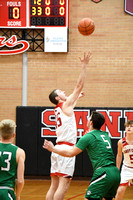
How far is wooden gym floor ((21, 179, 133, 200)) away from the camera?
346 inches

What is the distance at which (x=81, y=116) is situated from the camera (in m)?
11.5

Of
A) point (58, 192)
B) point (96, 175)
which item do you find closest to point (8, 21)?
point (58, 192)

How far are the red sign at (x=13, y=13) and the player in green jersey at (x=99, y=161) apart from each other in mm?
7388

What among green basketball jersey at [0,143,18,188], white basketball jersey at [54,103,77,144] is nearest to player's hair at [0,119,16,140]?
green basketball jersey at [0,143,18,188]

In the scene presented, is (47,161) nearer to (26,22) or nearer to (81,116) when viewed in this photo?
(81,116)

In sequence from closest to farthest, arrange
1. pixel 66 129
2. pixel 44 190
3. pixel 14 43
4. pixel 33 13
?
1. pixel 66 129
2. pixel 44 190
3. pixel 33 13
4. pixel 14 43

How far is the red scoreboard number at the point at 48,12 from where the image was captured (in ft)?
38.3

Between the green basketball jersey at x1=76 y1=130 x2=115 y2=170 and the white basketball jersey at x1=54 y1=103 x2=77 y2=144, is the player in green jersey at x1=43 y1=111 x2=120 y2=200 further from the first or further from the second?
the white basketball jersey at x1=54 y1=103 x2=77 y2=144

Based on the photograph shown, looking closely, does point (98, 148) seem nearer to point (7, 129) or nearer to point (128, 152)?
point (7, 129)

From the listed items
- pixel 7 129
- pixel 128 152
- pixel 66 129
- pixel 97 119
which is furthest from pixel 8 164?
pixel 128 152

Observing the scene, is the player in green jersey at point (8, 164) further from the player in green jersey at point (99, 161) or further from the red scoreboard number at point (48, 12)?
the red scoreboard number at point (48, 12)

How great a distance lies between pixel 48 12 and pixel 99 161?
752 cm

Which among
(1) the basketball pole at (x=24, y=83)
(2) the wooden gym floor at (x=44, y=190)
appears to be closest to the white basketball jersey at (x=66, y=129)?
(2) the wooden gym floor at (x=44, y=190)

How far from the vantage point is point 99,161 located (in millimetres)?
5109
